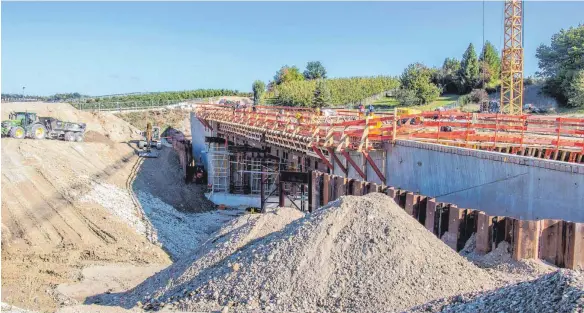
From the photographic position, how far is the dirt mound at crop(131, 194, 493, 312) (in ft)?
31.0

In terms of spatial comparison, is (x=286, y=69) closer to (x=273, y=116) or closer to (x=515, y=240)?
(x=273, y=116)

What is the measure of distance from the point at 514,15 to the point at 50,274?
1930 inches

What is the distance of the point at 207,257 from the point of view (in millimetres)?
12898

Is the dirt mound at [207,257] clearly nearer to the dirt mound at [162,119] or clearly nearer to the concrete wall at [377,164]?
the concrete wall at [377,164]

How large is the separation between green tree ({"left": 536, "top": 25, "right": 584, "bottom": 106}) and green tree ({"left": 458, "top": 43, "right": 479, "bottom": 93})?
743 cm

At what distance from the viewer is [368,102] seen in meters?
74.1

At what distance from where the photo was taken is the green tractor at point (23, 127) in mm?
35281

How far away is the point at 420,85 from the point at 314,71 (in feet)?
131

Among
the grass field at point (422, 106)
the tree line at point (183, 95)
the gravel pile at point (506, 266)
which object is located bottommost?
the gravel pile at point (506, 266)

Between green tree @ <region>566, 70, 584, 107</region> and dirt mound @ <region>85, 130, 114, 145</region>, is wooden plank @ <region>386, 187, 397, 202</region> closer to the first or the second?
dirt mound @ <region>85, 130, 114, 145</region>

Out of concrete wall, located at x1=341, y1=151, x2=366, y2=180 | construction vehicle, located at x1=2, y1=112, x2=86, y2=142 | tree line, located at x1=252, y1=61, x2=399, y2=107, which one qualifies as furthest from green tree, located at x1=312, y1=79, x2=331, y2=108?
concrete wall, located at x1=341, y1=151, x2=366, y2=180

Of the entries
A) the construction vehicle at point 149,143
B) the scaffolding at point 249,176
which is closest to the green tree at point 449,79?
the construction vehicle at point 149,143

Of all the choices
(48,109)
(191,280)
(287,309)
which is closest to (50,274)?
(191,280)

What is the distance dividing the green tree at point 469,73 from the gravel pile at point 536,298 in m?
65.4
